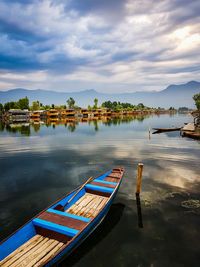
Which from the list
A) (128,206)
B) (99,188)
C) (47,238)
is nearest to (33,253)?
(47,238)

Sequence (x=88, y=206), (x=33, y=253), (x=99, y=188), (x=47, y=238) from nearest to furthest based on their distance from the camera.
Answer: (x=33, y=253)
(x=47, y=238)
(x=88, y=206)
(x=99, y=188)

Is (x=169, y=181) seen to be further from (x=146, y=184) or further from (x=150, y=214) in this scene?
(x=150, y=214)

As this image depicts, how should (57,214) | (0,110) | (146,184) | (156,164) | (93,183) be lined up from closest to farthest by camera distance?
(57,214), (93,183), (146,184), (156,164), (0,110)

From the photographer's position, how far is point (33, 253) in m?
7.09

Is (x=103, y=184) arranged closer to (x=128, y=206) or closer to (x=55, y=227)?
(x=128, y=206)

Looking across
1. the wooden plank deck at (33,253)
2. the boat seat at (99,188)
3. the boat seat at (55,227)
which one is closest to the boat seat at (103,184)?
the boat seat at (99,188)

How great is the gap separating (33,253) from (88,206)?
173 inches

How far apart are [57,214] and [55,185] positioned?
8319 millimetres

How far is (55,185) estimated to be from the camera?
1688cm

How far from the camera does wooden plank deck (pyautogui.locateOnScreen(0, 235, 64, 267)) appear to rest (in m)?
6.55

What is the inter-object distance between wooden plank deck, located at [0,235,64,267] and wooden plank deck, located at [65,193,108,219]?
2.44m

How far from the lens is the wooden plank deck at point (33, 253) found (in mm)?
6547

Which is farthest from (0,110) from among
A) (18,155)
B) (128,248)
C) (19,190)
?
(128,248)

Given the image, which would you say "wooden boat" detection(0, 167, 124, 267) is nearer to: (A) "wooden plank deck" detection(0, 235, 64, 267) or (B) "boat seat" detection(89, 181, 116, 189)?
(A) "wooden plank deck" detection(0, 235, 64, 267)
